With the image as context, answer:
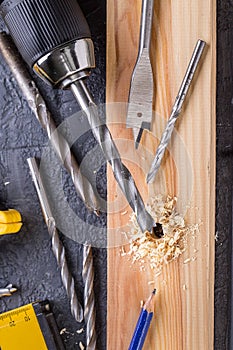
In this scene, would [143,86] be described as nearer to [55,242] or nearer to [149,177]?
[149,177]

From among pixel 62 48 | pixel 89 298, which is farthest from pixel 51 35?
pixel 89 298

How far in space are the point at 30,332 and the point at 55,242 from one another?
14 cm

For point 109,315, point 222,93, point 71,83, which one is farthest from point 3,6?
point 109,315

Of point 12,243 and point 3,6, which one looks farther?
point 12,243

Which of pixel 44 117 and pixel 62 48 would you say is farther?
pixel 44 117

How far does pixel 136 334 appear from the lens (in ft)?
2.72

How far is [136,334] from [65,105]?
332mm

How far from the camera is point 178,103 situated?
0.80 meters

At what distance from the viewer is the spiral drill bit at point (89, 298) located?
0.89m

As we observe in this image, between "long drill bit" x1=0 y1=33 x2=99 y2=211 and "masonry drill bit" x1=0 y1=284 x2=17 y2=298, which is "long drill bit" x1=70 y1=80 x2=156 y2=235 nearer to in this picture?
"long drill bit" x1=0 y1=33 x2=99 y2=211

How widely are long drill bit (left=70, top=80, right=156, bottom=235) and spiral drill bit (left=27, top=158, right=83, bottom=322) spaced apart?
0.13 meters

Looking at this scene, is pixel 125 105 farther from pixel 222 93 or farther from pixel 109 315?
pixel 109 315

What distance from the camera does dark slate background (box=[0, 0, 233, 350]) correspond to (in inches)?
34.2

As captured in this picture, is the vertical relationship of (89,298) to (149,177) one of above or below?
below
